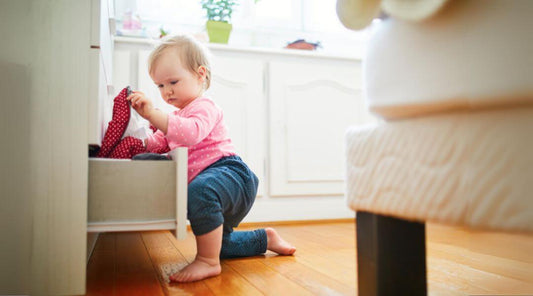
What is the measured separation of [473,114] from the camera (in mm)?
400

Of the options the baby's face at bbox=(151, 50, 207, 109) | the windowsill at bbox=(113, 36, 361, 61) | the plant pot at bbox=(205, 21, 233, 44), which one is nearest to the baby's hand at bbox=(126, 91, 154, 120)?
the baby's face at bbox=(151, 50, 207, 109)

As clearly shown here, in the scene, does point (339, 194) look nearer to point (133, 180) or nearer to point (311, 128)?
point (311, 128)

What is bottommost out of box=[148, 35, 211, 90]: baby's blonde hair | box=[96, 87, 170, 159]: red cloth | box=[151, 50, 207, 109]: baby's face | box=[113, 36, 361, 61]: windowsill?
box=[96, 87, 170, 159]: red cloth

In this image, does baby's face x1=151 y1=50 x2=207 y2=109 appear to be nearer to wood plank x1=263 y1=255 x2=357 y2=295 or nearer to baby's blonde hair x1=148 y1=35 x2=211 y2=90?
baby's blonde hair x1=148 y1=35 x2=211 y2=90

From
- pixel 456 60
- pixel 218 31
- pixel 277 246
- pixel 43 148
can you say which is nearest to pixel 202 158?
pixel 277 246

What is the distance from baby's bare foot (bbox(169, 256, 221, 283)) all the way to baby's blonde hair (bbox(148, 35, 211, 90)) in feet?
1.54

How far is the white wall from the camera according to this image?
2.21 feet

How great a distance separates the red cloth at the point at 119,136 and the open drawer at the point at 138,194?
153 millimetres

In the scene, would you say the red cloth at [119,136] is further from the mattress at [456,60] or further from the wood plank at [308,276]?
the mattress at [456,60]

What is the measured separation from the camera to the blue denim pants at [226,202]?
883mm

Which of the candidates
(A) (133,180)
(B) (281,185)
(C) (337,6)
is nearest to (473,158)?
(C) (337,6)

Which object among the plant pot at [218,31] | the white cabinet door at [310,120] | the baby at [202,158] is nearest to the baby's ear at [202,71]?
the baby at [202,158]

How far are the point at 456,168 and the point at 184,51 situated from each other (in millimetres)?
786

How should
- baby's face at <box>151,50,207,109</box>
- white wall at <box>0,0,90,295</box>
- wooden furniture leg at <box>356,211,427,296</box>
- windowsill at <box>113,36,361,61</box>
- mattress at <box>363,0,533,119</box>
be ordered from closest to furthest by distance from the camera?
mattress at <box>363,0,533,119</box> → wooden furniture leg at <box>356,211,427,296</box> → white wall at <box>0,0,90,295</box> → baby's face at <box>151,50,207,109</box> → windowsill at <box>113,36,361,61</box>
